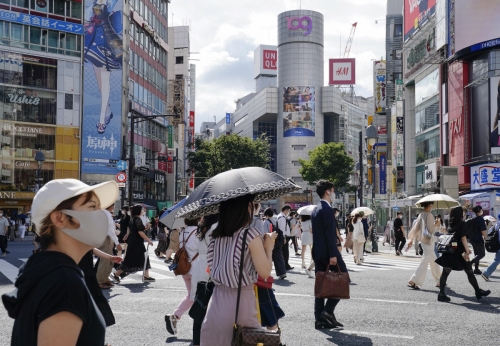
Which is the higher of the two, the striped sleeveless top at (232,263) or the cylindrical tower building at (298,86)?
the cylindrical tower building at (298,86)

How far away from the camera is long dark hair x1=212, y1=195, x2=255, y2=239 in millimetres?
4703

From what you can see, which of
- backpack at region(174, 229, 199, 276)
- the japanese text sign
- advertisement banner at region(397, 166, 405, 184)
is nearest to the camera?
backpack at region(174, 229, 199, 276)

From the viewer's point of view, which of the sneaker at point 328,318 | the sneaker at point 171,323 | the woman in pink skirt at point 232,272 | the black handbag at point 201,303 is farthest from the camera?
the sneaker at point 328,318

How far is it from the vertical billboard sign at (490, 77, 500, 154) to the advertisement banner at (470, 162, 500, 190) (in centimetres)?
115

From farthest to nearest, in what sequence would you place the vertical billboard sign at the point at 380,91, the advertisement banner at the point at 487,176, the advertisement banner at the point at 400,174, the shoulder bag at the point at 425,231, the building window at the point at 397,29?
the building window at the point at 397,29
the vertical billboard sign at the point at 380,91
the advertisement banner at the point at 400,174
the advertisement banner at the point at 487,176
the shoulder bag at the point at 425,231

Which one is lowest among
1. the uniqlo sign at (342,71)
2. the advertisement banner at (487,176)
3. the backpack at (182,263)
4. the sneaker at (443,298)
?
the sneaker at (443,298)

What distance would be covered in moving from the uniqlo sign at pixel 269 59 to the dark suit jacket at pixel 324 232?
152762 mm

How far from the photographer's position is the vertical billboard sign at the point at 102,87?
52469mm

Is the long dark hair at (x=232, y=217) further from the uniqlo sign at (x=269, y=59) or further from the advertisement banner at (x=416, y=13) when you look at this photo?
the uniqlo sign at (x=269, y=59)

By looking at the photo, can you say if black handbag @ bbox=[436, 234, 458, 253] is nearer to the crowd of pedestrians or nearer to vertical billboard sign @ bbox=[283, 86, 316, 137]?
the crowd of pedestrians

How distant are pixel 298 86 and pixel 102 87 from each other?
206 ft

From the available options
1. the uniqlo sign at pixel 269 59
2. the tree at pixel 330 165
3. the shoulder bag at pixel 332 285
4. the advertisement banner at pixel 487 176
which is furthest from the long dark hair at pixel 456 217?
the uniqlo sign at pixel 269 59

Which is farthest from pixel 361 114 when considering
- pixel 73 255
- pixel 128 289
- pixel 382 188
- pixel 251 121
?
pixel 73 255

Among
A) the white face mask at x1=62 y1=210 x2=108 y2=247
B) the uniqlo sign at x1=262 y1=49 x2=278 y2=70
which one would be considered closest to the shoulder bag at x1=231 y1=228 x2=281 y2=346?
the white face mask at x1=62 y1=210 x2=108 y2=247
